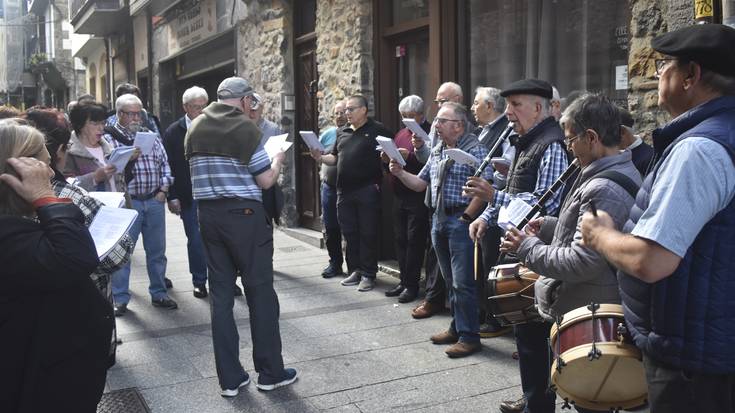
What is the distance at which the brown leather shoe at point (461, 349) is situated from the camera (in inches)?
190

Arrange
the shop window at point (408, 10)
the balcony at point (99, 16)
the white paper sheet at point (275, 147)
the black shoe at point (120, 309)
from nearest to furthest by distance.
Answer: the white paper sheet at point (275, 147)
the black shoe at point (120, 309)
the shop window at point (408, 10)
the balcony at point (99, 16)

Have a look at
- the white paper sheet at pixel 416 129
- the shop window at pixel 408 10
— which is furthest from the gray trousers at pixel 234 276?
the shop window at pixel 408 10

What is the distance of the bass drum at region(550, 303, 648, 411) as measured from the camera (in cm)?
238

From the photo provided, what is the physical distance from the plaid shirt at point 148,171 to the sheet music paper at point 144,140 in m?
0.44

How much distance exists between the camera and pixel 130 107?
20.6ft

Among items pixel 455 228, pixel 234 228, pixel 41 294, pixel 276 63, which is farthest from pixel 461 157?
pixel 276 63

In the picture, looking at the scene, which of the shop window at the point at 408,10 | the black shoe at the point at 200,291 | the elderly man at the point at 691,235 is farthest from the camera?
the shop window at the point at 408,10

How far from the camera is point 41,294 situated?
2.25m

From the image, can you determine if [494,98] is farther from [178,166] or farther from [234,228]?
[178,166]

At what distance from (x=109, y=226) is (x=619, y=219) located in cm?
203

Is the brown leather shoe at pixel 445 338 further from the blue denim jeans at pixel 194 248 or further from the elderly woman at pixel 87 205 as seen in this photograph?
the blue denim jeans at pixel 194 248

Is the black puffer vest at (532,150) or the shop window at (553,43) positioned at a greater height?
the shop window at (553,43)

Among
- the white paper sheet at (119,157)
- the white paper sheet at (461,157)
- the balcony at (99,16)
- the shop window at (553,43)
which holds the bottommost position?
the white paper sheet at (461,157)

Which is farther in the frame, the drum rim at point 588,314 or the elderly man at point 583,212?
the elderly man at point 583,212
